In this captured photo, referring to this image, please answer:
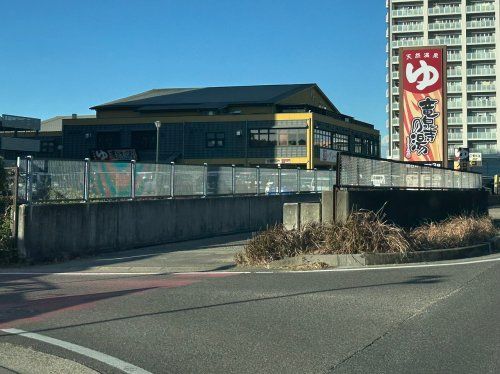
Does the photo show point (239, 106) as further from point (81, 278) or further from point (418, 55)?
point (81, 278)

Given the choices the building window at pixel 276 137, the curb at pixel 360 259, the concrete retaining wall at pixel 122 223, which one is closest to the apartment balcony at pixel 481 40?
the building window at pixel 276 137

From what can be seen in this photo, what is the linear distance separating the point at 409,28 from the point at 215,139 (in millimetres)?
47785

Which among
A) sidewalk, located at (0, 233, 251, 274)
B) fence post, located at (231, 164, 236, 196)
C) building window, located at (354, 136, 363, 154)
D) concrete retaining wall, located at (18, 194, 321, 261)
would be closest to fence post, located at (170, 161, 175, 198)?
concrete retaining wall, located at (18, 194, 321, 261)

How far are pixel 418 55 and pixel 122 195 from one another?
15382mm

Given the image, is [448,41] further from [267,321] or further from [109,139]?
[267,321]

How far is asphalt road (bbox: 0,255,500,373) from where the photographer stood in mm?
5895

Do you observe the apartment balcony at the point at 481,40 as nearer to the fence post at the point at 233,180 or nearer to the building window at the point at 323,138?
the building window at the point at 323,138

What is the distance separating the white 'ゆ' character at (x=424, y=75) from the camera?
25.5 meters

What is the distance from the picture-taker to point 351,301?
886 centimetres

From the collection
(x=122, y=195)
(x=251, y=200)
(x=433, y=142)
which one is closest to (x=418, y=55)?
(x=433, y=142)

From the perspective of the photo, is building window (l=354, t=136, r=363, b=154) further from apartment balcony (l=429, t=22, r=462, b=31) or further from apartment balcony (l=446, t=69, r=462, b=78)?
apartment balcony (l=429, t=22, r=462, b=31)

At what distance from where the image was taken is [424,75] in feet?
83.9

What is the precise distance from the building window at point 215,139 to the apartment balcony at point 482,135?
4660 centimetres

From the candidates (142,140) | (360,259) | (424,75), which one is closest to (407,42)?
(142,140)
